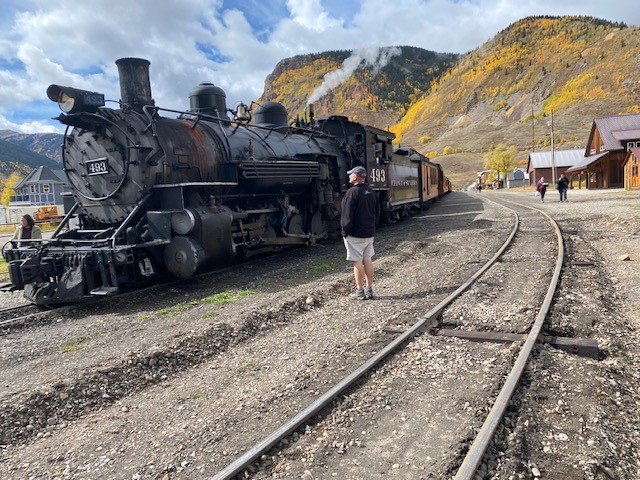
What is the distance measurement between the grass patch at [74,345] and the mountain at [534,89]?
8791cm

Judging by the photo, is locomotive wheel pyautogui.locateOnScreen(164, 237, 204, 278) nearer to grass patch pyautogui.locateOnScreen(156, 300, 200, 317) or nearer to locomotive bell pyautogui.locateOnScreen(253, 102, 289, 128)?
grass patch pyautogui.locateOnScreen(156, 300, 200, 317)

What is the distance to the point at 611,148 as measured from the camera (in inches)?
1686

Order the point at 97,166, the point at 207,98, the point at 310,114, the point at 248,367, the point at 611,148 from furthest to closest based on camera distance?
the point at 611,148 < the point at 310,114 < the point at 207,98 < the point at 97,166 < the point at 248,367

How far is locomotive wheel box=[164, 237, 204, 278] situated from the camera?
7438 millimetres

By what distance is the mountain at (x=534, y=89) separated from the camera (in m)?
99.9

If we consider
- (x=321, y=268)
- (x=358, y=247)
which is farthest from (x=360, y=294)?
(x=321, y=268)

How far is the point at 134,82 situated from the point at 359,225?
542 cm

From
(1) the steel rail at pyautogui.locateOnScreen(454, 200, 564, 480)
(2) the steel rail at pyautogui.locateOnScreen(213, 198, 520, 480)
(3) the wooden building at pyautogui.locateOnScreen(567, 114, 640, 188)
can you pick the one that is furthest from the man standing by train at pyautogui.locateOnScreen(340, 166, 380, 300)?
(3) the wooden building at pyautogui.locateOnScreen(567, 114, 640, 188)

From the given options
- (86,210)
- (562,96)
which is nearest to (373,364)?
(86,210)

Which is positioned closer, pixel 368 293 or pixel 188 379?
Answer: pixel 188 379

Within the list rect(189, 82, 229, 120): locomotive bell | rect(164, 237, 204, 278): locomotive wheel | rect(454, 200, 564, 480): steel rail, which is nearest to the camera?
rect(454, 200, 564, 480): steel rail

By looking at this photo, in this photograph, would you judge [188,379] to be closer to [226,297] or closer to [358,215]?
[226,297]

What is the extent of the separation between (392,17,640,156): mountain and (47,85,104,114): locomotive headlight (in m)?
86.0

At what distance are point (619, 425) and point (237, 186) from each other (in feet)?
25.5
